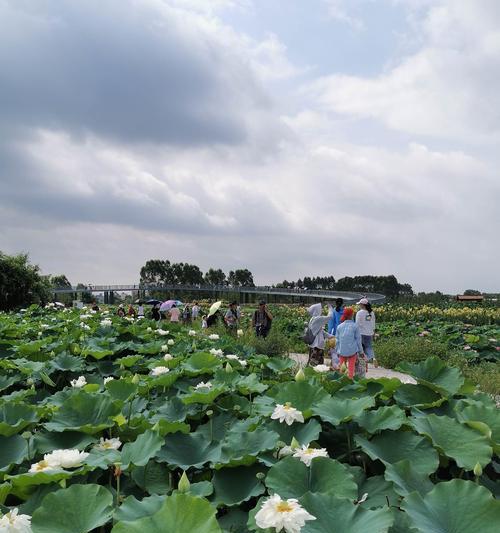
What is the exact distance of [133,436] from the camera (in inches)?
89.5

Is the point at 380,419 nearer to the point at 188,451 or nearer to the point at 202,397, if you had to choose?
the point at 188,451

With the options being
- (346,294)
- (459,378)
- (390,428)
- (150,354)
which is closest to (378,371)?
(150,354)

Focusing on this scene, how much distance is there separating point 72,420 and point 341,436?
1.23m

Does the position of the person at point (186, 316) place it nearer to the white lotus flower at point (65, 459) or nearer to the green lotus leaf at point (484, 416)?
the green lotus leaf at point (484, 416)

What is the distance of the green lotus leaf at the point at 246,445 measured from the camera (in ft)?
5.81

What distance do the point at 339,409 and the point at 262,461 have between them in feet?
1.70

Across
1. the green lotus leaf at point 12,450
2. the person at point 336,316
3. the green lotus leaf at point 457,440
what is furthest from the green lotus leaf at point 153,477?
the person at point 336,316

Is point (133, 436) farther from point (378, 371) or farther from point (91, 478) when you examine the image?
point (378, 371)

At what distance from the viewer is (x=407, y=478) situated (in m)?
1.64

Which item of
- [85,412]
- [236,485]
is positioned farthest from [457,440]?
[85,412]


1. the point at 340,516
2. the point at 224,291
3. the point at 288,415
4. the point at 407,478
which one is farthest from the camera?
the point at 224,291

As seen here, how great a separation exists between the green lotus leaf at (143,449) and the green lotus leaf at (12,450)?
47 cm

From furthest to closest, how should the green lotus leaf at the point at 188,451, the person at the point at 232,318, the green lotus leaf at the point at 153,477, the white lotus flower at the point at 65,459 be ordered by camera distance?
the person at the point at 232,318 → the green lotus leaf at the point at 188,451 → the green lotus leaf at the point at 153,477 → the white lotus flower at the point at 65,459

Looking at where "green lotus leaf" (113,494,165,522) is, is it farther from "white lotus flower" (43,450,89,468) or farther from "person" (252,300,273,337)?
"person" (252,300,273,337)
